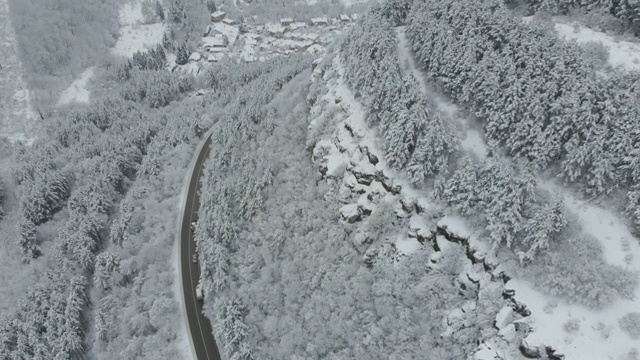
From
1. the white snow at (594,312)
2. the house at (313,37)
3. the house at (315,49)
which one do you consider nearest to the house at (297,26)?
the house at (313,37)

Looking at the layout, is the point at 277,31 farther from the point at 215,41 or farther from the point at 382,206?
the point at 382,206

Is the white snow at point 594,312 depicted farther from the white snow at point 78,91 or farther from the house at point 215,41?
the white snow at point 78,91

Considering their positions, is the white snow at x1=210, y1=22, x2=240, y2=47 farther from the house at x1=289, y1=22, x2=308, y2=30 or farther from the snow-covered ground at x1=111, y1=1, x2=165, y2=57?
the snow-covered ground at x1=111, y1=1, x2=165, y2=57

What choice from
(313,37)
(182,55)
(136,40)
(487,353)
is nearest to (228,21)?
(182,55)

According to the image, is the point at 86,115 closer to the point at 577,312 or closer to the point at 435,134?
the point at 435,134

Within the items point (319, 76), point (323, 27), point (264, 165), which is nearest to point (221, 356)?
point (264, 165)
